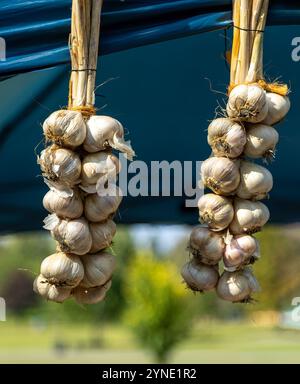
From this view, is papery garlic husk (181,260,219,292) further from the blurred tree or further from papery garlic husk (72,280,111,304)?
the blurred tree

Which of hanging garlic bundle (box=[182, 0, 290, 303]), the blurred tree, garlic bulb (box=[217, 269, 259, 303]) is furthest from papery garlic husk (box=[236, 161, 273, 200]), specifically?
the blurred tree

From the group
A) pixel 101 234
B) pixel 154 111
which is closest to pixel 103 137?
pixel 101 234

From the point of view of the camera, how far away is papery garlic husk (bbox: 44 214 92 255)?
1.23 metres

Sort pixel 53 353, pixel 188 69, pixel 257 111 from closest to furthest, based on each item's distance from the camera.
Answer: pixel 257 111
pixel 188 69
pixel 53 353

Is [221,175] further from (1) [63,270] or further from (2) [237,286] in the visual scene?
(1) [63,270]

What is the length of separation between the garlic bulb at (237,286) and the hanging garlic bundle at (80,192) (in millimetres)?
195

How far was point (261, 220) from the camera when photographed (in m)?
1.26

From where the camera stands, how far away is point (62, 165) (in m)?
1.22

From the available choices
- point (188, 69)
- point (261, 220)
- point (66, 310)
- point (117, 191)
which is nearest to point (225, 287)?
point (261, 220)

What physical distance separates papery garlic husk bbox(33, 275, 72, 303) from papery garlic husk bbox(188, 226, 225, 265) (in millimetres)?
234

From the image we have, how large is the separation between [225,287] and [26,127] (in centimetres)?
65

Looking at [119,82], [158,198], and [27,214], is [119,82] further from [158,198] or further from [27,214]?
[27,214]

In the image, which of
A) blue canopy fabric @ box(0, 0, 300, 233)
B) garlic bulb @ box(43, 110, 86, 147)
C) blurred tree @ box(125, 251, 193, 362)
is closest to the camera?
garlic bulb @ box(43, 110, 86, 147)

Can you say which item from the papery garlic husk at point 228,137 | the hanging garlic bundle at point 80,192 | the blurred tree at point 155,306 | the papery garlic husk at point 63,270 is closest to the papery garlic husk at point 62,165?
the hanging garlic bundle at point 80,192
